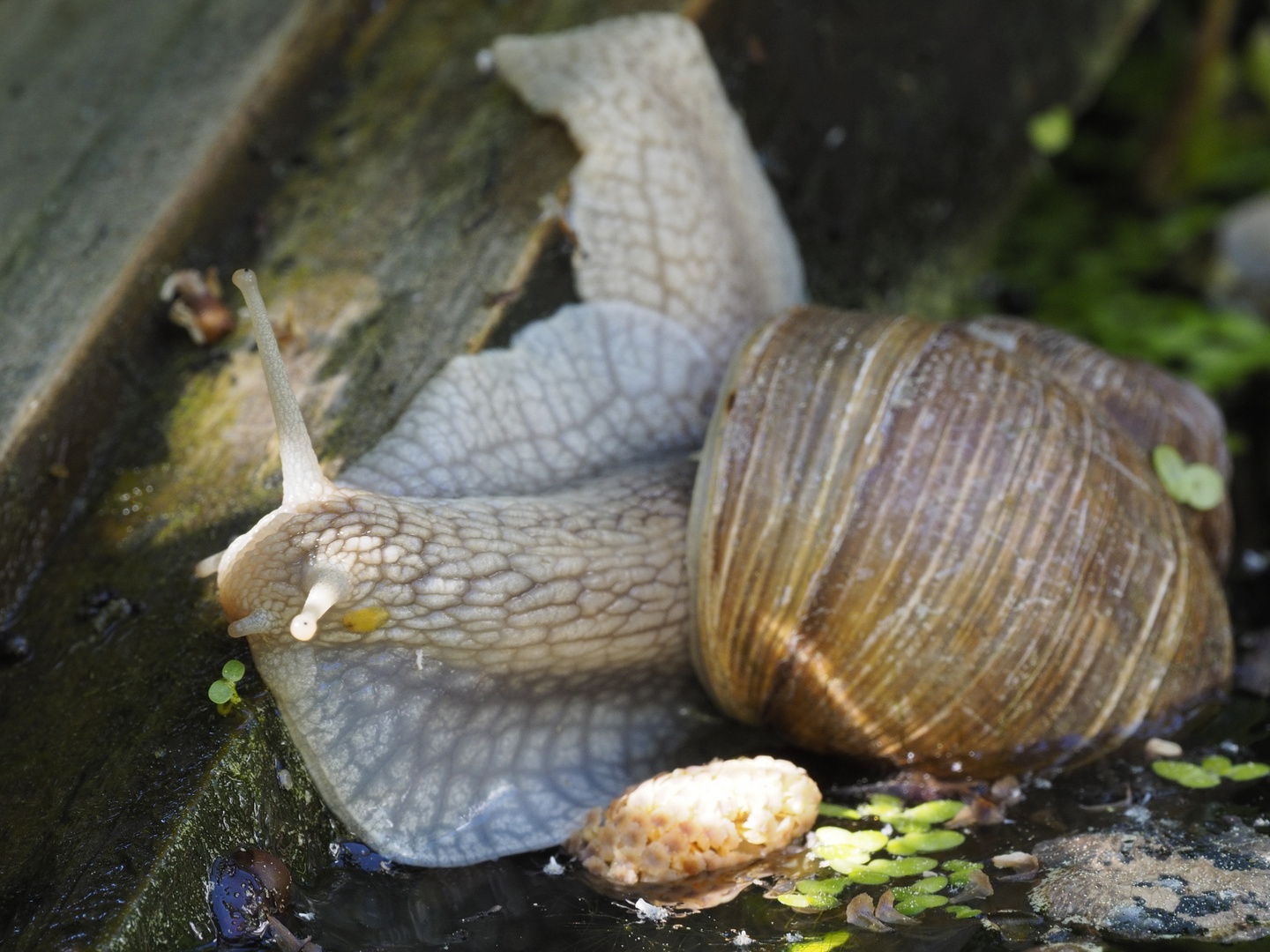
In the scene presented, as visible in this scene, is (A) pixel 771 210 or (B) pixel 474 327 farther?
(A) pixel 771 210

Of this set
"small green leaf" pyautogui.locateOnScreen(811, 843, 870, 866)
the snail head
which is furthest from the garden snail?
"small green leaf" pyautogui.locateOnScreen(811, 843, 870, 866)

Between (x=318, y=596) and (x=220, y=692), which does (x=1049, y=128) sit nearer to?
(x=318, y=596)

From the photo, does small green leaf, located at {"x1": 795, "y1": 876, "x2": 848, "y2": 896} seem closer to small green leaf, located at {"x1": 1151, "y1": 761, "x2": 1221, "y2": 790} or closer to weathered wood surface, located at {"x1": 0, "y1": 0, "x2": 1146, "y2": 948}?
small green leaf, located at {"x1": 1151, "y1": 761, "x2": 1221, "y2": 790}

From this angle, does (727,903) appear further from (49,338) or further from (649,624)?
(49,338)

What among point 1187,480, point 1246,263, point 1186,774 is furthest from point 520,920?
point 1246,263

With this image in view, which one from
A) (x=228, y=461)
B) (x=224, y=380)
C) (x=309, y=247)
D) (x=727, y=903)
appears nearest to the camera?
(x=727, y=903)

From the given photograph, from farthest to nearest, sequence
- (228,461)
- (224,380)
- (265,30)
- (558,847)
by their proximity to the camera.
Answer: (265,30)
(224,380)
(228,461)
(558,847)

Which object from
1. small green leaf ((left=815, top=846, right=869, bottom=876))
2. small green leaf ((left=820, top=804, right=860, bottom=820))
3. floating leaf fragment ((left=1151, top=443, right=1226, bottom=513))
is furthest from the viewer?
floating leaf fragment ((left=1151, top=443, right=1226, bottom=513))

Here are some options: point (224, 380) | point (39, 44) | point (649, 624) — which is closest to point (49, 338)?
point (224, 380)
